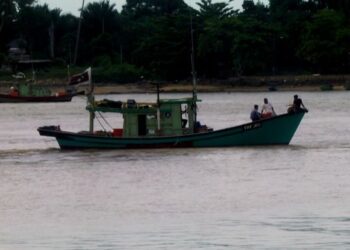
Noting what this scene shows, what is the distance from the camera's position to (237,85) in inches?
5113

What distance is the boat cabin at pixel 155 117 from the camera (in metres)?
45.6

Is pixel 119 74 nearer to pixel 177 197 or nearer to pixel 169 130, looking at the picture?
pixel 169 130

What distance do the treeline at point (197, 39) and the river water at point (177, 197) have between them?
2763 inches

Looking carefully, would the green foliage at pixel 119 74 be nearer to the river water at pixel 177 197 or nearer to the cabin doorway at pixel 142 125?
the river water at pixel 177 197

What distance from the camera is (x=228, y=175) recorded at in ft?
127

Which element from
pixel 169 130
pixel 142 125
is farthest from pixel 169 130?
pixel 142 125

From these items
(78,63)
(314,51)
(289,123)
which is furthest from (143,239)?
(78,63)

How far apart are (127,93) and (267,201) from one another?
9589 centimetres

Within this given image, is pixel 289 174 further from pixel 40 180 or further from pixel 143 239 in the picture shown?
pixel 143 239

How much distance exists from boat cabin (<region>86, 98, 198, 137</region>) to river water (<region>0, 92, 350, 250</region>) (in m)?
0.84

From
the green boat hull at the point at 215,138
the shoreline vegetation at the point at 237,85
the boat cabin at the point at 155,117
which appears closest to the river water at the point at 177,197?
the green boat hull at the point at 215,138

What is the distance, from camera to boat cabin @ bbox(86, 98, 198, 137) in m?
45.6

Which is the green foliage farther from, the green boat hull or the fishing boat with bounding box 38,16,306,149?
the fishing boat with bounding box 38,16,306,149

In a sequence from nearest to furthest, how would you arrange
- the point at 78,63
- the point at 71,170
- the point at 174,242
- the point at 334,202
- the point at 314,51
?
the point at 174,242, the point at 334,202, the point at 71,170, the point at 314,51, the point at 78,63
